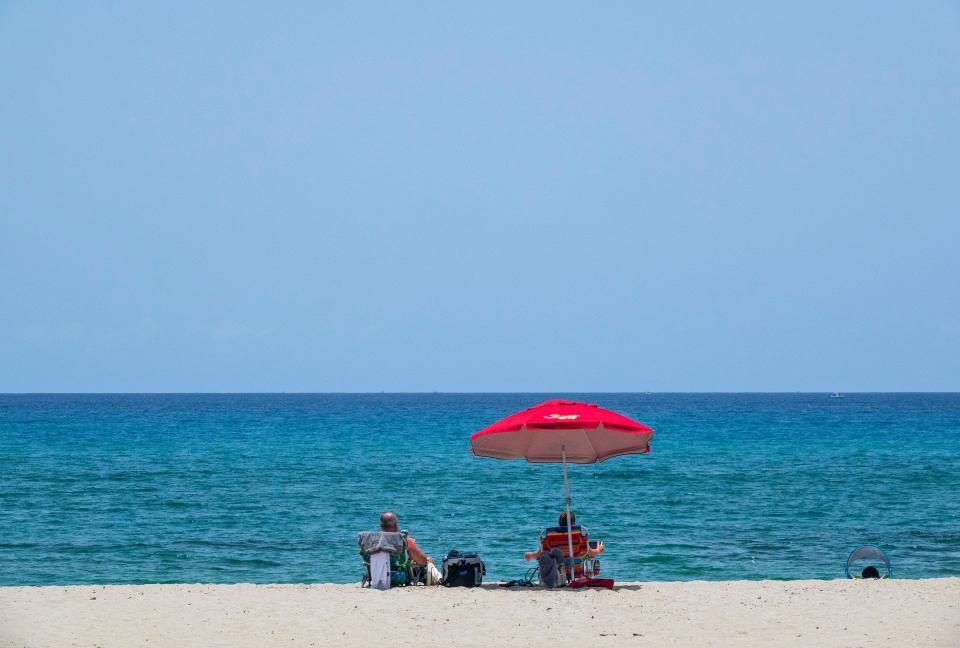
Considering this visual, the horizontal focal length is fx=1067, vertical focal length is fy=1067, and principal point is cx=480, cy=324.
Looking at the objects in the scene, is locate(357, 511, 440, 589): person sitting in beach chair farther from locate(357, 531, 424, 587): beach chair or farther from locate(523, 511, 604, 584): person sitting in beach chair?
locate(523, 511, 604, 584): person sitting in beach chair

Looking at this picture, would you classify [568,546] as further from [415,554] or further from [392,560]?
[392,560]

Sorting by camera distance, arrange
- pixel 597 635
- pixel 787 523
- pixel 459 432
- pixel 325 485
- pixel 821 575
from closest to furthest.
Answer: pixel 597 635 → pixel 821 575 → pixel 787 523 → pixel 325 485 → pixel 459 432

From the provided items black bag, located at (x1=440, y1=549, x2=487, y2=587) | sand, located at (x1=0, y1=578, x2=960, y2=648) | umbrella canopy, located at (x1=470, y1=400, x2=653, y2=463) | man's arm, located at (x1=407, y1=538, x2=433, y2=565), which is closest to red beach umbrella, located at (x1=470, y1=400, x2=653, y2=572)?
umbrella canopy, located at (x1=470, y1=400, x2=653, y2=463)

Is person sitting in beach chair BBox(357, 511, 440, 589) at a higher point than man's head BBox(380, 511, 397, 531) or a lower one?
lower

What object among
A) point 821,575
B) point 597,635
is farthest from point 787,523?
point 597,635

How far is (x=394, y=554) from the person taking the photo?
12.0 m

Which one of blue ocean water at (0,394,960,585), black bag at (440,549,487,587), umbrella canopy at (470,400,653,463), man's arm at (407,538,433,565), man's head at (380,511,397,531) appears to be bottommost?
blue ocean water at (0,394,960,585)

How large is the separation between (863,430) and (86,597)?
6340 centimetres

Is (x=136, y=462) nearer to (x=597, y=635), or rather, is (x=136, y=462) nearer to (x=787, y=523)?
(x=787, y=523)

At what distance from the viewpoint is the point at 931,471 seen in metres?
36.6

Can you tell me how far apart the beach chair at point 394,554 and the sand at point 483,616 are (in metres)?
0.43

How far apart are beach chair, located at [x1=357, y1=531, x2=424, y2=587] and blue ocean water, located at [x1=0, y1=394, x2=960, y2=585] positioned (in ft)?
13.7

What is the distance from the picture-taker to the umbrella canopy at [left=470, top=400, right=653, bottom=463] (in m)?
11.6

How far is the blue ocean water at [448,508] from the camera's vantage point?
1786cm
